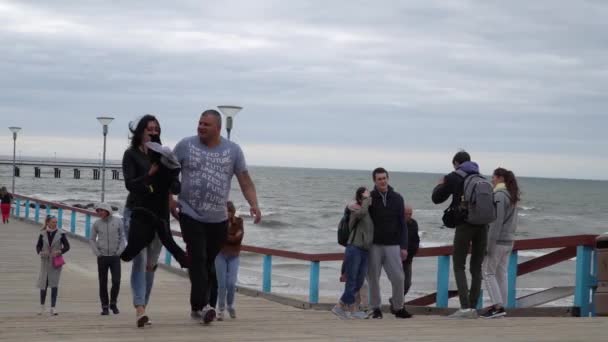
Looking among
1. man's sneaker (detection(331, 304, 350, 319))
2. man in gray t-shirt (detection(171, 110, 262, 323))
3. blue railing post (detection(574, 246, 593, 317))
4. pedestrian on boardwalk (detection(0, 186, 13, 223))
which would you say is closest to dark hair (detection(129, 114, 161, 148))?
man in gray t-shirt (detection(171, 110, 262, 323))

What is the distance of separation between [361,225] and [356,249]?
0.29m

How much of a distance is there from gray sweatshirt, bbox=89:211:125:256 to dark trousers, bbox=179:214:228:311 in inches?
176

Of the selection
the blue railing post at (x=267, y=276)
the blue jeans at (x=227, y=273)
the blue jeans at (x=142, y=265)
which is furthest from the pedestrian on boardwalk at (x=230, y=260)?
the blue railing post at (x=267, y=276)

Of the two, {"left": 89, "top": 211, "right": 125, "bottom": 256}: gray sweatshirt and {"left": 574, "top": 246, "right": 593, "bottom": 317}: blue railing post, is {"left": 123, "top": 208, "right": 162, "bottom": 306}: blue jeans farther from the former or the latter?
{"left": 89, "top": 211, "right": 125, "bottom": 256}: gray sweatshirt

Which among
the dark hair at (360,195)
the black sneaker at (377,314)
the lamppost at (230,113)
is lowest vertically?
the black sneaker at (377,314)

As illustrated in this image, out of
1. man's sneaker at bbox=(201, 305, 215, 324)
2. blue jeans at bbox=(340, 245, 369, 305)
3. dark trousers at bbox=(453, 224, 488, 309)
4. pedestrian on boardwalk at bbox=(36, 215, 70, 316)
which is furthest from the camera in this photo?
pedestrian on boardwalk at bbox=(36, 215, 70, 316)

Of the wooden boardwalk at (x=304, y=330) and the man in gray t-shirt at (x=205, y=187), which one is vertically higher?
the man in gray t-shirt at (x=205, y=187)

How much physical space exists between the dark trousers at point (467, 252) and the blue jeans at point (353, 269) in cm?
112

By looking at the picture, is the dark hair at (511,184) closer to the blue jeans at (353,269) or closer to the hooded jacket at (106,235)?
the blue jeans at (353,269)

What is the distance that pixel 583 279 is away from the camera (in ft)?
29.8

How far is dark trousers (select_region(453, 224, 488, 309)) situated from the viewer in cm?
940

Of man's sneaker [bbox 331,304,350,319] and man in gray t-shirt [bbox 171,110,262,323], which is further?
man's sneaker [bbox 331,304,350,319]

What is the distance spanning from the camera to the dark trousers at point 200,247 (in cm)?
732

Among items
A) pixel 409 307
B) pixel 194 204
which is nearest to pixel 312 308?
pixel 409 307
